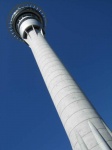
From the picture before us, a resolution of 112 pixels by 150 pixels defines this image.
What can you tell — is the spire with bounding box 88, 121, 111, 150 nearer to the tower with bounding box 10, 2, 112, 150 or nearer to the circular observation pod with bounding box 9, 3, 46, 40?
the tower with bounding box 10, 2, 112, 150

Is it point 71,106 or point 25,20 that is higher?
point 25,20

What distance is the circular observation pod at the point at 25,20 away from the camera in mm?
45250

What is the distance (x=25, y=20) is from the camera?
1854 inches

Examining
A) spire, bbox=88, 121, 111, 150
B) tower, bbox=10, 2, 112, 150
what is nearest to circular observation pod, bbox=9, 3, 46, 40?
tower, bbox=10, 2, 112, 150

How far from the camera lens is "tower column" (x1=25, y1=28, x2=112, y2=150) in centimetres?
2078

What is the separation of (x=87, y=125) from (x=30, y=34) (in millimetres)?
26054

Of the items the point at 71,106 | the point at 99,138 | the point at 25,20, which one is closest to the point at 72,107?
the point at 71,106

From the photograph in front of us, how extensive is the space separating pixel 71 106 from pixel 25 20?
29.1m

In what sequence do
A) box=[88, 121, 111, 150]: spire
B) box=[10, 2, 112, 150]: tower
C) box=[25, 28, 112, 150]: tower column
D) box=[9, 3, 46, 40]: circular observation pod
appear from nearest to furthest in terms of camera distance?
box=[88, 121, 111, 150]: spire, box=[10, 2, 112, 150]: tower, box=[25, 28, 112, 150]: tower column, box=[9, 3, 46, 40]: circular observation pod

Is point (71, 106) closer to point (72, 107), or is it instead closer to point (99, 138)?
point (72, 107)

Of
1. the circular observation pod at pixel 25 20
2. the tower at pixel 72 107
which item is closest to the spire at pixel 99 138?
the tower at pixel 72 107

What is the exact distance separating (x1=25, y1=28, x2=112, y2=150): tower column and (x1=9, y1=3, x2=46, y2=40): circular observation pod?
46.6 feet

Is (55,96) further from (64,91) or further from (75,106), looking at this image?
(75,106)

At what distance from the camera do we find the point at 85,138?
20.5 meters
